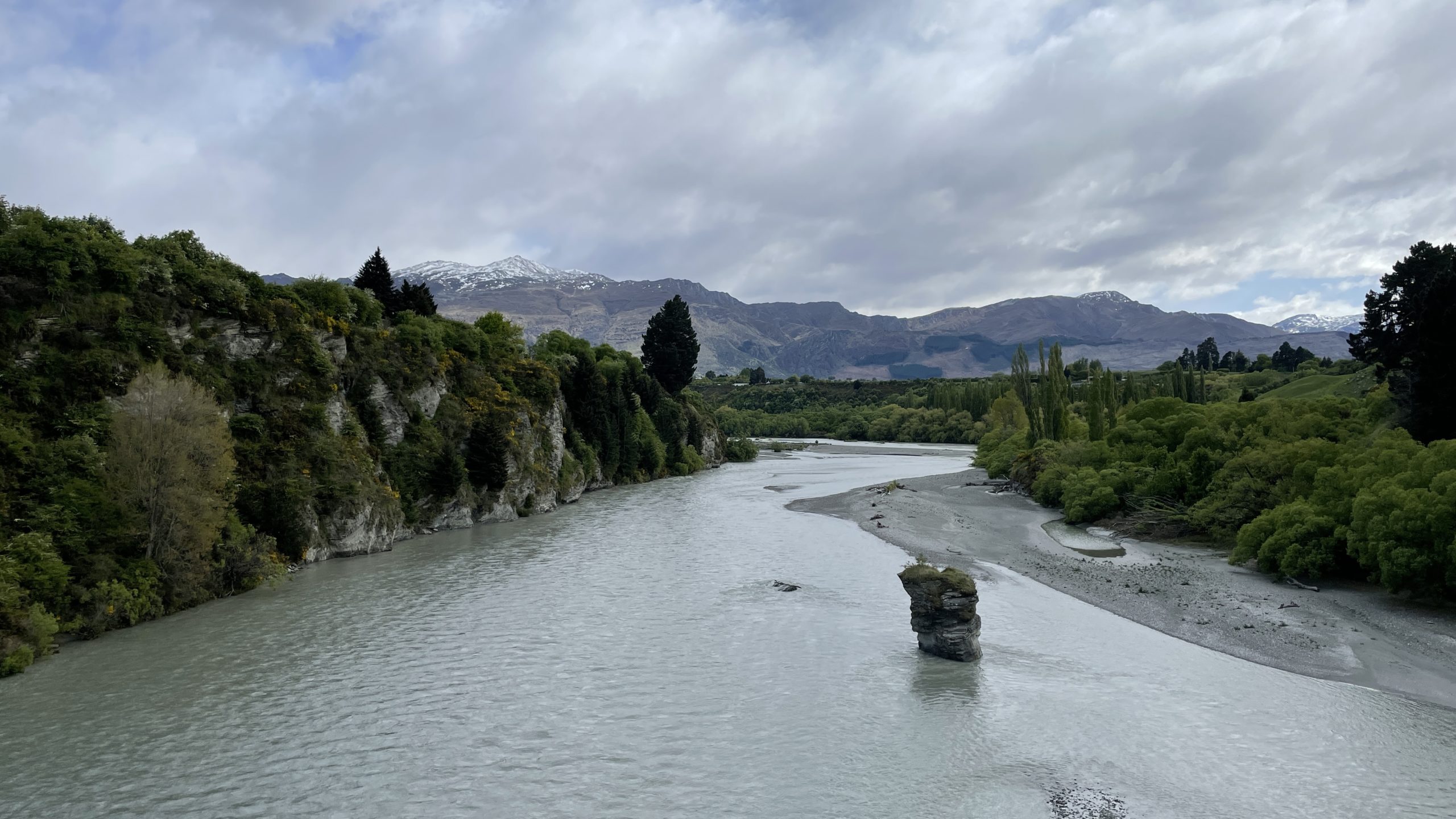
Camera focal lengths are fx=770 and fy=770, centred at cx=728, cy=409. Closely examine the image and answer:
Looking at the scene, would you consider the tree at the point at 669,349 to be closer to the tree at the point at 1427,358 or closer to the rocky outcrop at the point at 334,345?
the rocky outcrop at the point at 334,345

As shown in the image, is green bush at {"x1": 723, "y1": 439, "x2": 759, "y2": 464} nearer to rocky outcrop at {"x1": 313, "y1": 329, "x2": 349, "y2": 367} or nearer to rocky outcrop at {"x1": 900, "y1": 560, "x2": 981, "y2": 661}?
rocky outcrop at {"x1": 313, "y1": 329, "x2": 349, "y2": 367}

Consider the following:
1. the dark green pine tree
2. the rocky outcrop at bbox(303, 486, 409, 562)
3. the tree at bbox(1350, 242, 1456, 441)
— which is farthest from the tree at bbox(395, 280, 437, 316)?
the tree at bbox(1350, 242, 1456, 441)

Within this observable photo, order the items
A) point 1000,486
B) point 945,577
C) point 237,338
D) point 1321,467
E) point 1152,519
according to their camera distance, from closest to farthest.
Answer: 1. point 945,577
2. point 1321,467
3. point 237,338
4. point 1152,519
5. point 1000,486

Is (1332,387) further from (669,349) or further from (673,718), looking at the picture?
(673,718)

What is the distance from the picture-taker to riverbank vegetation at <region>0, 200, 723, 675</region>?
20188 millimetres

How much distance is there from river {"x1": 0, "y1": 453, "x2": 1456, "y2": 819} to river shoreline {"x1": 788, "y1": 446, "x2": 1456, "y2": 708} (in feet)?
4.00

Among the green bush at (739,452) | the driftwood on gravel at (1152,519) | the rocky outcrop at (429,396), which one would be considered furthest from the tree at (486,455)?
the green bush at (739,452)

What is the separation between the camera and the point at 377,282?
4672 cm

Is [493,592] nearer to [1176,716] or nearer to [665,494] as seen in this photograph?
[1176,716]

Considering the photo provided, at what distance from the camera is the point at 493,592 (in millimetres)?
26688

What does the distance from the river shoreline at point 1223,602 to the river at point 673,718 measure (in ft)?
4.00

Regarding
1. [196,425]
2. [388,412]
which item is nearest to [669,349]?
[388,412]

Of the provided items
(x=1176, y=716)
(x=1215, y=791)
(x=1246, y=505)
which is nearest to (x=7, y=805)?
(x=1215, y=791)

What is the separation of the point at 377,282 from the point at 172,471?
27368 millimetres
